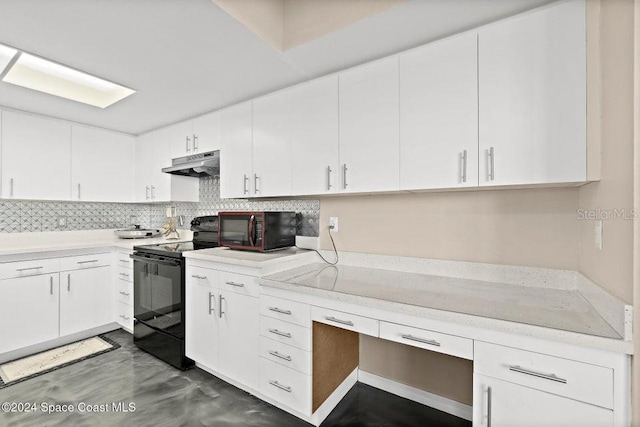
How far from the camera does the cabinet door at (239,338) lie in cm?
189

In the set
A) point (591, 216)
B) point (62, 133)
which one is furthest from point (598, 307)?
point (62, 133)

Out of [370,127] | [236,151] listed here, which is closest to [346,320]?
[370,127]

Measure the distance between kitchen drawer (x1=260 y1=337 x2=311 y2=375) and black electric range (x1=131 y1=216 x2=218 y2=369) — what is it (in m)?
0.92

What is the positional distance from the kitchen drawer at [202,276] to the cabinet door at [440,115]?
148 cm

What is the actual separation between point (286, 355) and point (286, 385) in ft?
0.60

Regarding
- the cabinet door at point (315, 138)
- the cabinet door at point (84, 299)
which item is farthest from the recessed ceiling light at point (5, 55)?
the cabinet door at point (84, 299)

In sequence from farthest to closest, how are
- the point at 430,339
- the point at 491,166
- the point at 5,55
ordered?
the point at 5,55
the point at 491,166
the point at 430,339

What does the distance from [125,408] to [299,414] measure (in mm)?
1164

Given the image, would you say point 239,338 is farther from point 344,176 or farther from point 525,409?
point 525,409

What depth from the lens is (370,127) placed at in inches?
71.0

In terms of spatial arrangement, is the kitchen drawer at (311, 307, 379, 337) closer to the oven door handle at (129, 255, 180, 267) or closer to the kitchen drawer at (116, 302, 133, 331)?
the oven door handle at (129, 255, 180, 267)

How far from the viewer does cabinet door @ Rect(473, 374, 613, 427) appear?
99cm

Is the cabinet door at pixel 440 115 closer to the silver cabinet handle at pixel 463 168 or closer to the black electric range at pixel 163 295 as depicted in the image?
the silver cabinet handle at pixel 463 168

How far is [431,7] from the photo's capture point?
1.36 meters
